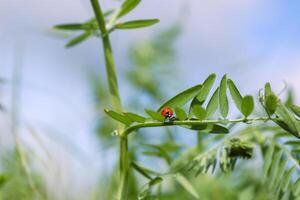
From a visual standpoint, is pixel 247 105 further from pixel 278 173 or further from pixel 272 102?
pixel 278 173

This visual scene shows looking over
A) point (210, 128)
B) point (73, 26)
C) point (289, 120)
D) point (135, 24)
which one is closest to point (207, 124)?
point (210, 128)

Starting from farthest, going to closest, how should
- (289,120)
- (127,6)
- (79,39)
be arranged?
(79,39) < (127,6) < (289,120)

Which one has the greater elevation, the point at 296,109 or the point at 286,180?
the point at 296,109

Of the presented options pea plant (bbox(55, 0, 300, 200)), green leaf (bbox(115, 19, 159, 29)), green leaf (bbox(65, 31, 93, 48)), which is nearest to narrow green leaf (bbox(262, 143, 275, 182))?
pea plant (bbox(55, 0, 300, 200))

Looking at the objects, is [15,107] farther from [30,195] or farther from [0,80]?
[30,195]

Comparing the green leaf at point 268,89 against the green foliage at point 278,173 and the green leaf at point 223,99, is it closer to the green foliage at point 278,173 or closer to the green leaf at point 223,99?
the green leaf at point 223,99

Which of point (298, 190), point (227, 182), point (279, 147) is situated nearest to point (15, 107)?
point (227, 182)

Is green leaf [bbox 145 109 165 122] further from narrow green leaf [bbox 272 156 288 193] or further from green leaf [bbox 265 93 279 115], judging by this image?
narrow green leaf [bbox 272 156 288 193]

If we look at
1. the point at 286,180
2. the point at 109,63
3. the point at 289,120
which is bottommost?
the point at 286,180
